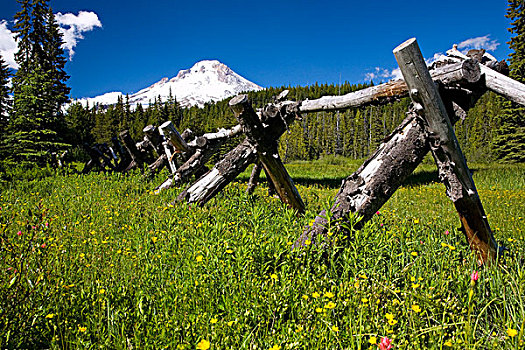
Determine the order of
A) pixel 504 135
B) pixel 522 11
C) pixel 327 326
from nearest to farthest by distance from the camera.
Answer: pixel 327 326, pixel 522 11, pixel 504 135

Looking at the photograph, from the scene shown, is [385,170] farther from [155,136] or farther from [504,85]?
[155,136]

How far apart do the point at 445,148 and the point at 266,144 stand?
2974 mm

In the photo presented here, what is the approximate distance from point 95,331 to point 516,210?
8.91 metres

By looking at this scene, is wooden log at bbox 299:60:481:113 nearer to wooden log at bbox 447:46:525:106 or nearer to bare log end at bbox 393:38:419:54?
wooden log at bbox 447:46:525:106

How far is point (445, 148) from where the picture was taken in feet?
10.3

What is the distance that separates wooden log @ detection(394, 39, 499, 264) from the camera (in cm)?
298

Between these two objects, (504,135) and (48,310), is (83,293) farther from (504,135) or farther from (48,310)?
(504,135)

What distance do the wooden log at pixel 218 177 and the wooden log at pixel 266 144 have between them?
737 millimetres

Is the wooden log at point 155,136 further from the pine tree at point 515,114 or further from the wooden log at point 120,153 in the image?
the pine tree at point 515,114

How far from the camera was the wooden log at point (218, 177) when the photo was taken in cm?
626

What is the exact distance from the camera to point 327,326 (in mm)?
2029

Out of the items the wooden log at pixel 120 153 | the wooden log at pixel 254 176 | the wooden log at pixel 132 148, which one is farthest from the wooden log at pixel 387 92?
the wooden log at pixel 120 153

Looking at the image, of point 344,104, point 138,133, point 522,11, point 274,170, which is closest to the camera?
point 344,104

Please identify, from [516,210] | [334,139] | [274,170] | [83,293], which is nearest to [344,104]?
[274,170]
